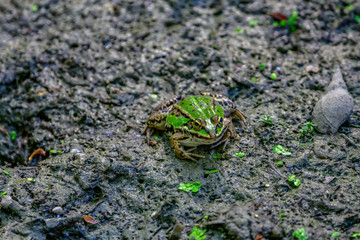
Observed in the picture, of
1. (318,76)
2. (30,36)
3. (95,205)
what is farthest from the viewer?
(30,36)

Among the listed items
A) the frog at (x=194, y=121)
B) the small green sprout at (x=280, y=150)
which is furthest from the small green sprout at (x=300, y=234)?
the frog at (x=194, y=121)

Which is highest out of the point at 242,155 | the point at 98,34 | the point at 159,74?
the point at 98,34

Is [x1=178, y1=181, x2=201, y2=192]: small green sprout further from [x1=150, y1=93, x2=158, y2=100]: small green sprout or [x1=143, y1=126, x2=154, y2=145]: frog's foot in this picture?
[x1=150, y1=93, x2=158, y2=100]: small green sprout

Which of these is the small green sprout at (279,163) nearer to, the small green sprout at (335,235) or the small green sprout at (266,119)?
the small green sprout at (266,119)

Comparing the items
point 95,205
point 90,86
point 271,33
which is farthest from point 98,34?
point 95,205

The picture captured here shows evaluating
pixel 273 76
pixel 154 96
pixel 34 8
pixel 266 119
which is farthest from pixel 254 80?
pixel 34 8

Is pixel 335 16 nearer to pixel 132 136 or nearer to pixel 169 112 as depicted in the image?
pixel 169 112

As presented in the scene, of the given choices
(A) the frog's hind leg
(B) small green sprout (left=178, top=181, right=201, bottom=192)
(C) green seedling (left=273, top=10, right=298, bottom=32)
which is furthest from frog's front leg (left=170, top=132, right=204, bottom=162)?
(C) green seedling (left=273, top=10, right=298, bottom=32)
